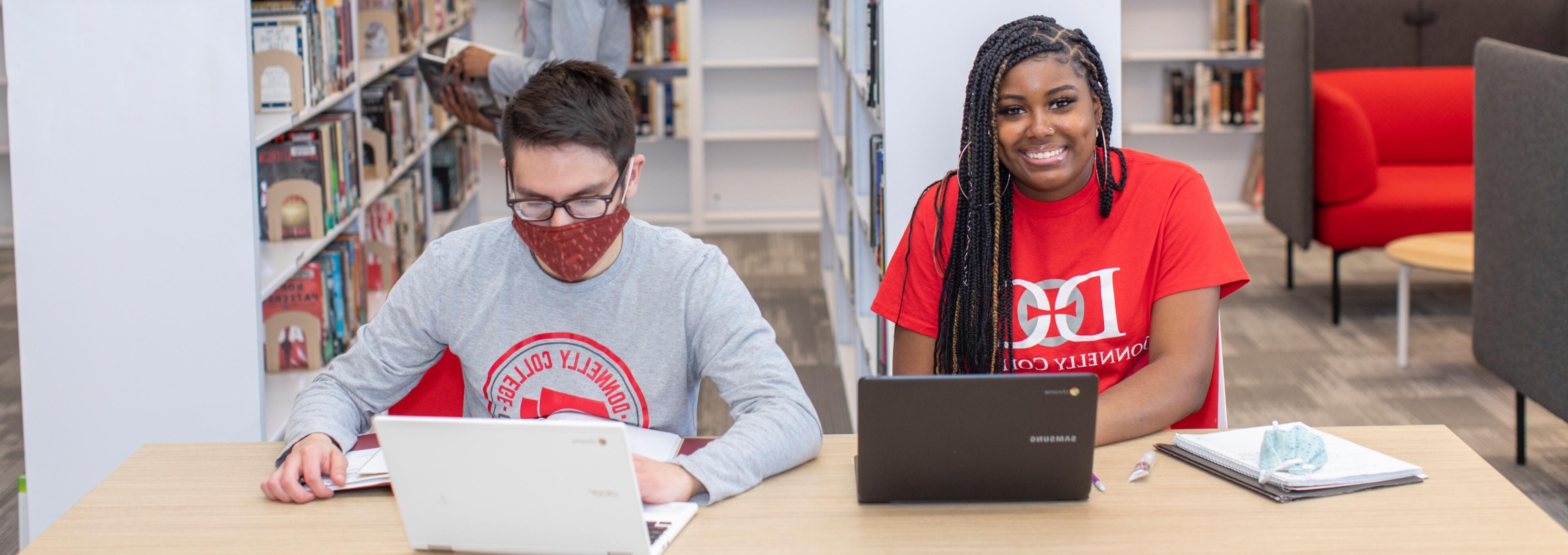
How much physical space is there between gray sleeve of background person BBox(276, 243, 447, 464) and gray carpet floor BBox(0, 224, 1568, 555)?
1404 mm

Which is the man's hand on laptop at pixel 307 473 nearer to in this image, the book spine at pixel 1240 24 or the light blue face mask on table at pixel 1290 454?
the light blue face mask on table at pixel 1290 454

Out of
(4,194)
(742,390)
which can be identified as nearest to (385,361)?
(742,390)

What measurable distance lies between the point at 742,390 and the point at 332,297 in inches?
81.8

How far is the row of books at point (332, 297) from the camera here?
10.6 feet

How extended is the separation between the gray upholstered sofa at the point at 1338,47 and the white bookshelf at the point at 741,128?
1941mm

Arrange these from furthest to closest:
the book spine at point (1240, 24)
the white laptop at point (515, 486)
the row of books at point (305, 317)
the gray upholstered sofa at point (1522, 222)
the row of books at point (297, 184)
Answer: the book spine at point (1240, 24) → the row of books at point (305, 317) → the row of books at point (297, 184) → the gray upholstered sofa at point (1522, 222) → the white laptop at point (515, 486)

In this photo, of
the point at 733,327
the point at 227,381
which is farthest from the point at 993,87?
the point at 227,381

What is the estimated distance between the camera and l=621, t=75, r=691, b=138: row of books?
5812 mm

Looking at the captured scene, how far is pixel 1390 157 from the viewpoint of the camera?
4.84 m

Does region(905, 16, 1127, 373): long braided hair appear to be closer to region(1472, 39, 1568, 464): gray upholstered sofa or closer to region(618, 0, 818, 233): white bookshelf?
region(1472, 39, 1568, 464): gray upholstered sofa

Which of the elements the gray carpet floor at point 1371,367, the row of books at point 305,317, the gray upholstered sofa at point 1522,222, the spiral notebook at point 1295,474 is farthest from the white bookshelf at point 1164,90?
the spiral notebook at point 1295,474

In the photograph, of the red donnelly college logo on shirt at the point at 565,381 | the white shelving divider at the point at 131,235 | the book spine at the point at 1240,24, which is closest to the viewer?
the red donnelly college logo on shirt at the point at 565,381

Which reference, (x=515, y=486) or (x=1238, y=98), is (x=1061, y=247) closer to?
(x=515, y=486)

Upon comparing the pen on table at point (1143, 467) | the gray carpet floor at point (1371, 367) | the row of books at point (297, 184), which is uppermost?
the row of books at point (297, 184)
